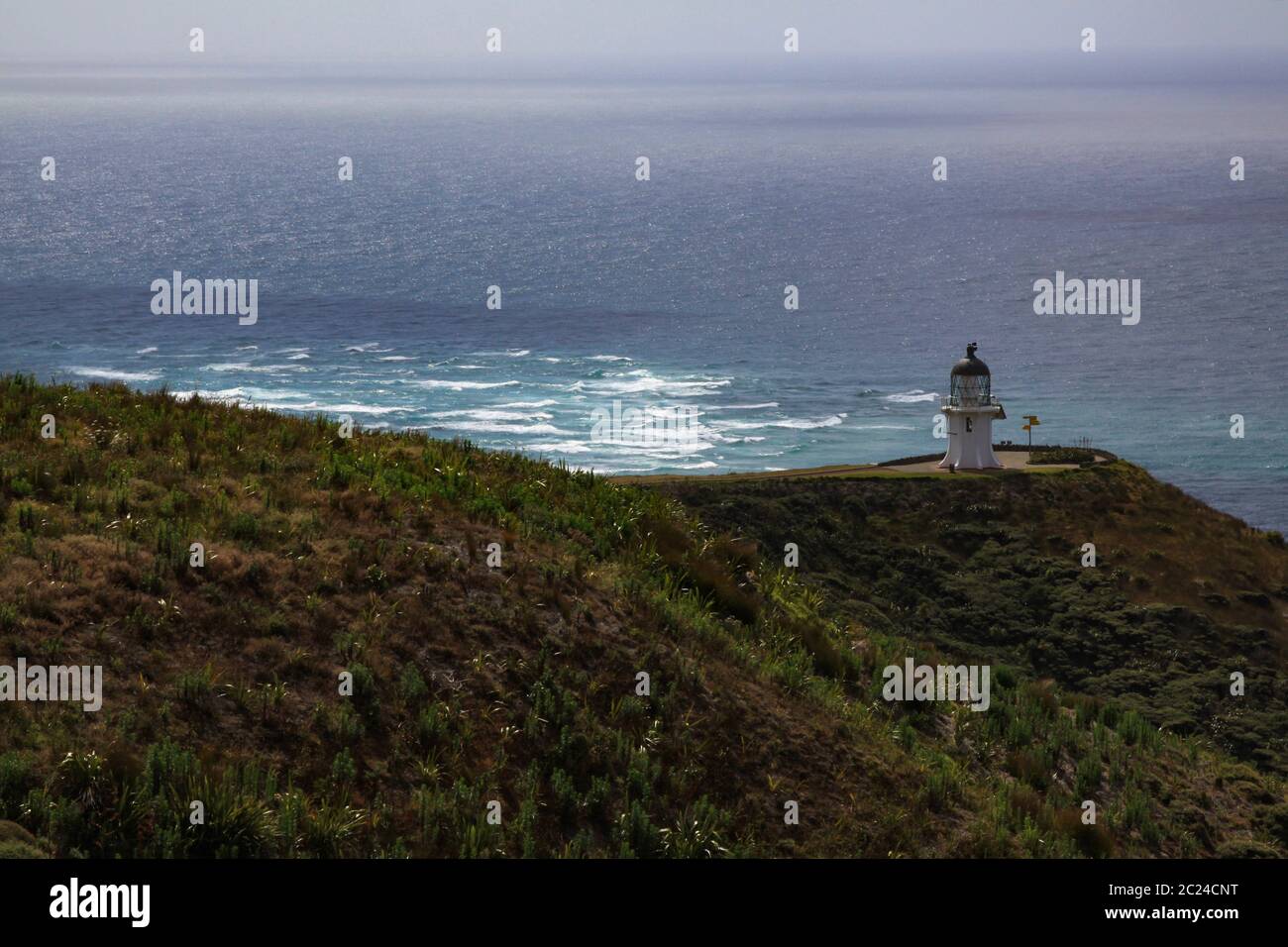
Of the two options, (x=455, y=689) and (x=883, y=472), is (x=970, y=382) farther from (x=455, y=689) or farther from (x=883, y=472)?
(x=455, y=689)

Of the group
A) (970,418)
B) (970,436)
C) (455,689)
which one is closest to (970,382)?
(970,418)

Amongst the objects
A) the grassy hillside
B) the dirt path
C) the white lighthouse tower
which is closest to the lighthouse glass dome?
the white lighthouse tower

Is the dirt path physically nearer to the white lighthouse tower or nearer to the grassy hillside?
the white lighthouse tower

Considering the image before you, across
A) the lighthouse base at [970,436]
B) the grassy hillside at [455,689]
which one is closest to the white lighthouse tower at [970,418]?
the lighthouse base at [970,436]

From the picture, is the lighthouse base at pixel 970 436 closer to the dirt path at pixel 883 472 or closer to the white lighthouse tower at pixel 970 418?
the white lighthouse tower at pixel 970 418

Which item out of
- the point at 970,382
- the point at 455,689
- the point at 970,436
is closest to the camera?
the point at 455,689
